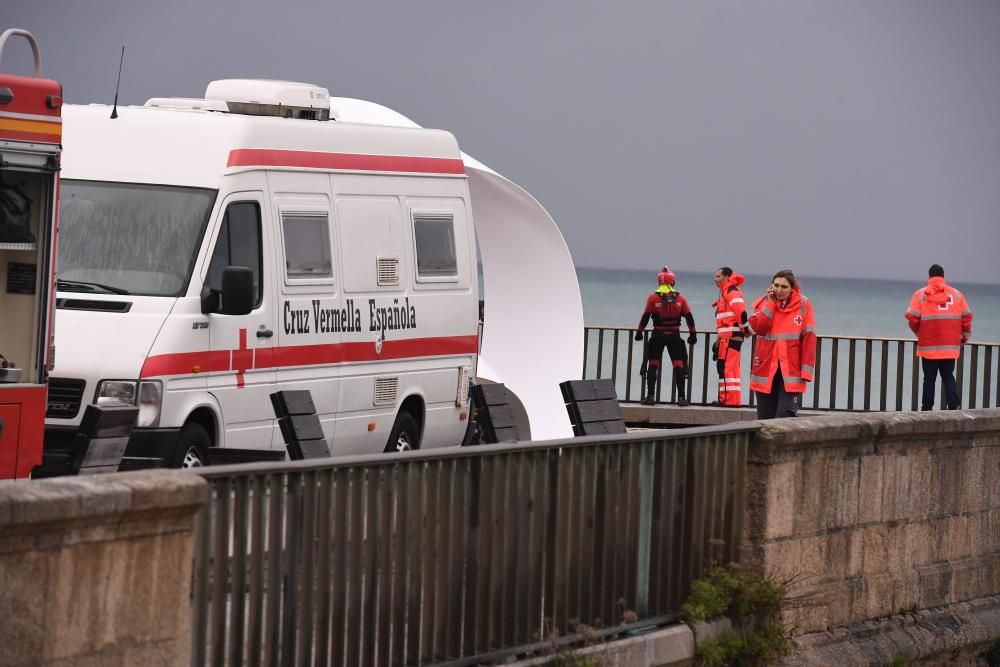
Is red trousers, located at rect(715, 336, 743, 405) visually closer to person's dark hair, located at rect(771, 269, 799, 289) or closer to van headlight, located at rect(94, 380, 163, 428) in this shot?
person's dark hair, located at rect(771, 269, 799, 289)

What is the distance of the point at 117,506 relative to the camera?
5.78 m

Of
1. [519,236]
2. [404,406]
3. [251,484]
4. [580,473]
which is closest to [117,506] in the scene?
[251,484]

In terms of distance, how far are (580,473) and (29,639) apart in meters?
3.33

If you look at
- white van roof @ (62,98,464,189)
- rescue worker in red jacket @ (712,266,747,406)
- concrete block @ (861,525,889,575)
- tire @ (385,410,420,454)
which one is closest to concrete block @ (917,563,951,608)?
concrete block @ (861,525,889,575)

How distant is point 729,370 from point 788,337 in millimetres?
8543

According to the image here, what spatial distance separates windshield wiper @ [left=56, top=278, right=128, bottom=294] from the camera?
1134cm

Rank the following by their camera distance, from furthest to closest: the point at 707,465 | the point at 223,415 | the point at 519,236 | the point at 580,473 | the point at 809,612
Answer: the point at 519,236, the point at 223,415, the point at 809,612, the point at 707,465, the point at 580,473

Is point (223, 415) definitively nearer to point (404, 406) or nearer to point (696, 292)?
point (404, 406)

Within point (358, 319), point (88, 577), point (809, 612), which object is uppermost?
point (358, 319)

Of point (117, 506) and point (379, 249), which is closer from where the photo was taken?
point (117, 506)

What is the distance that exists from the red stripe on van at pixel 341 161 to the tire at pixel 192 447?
1814 millimetres

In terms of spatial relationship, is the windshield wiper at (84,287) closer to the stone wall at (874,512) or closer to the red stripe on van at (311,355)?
the red stripe on van at (311,355)

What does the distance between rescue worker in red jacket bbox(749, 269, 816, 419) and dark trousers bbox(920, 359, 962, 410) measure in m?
7.43

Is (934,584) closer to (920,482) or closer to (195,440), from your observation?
(920,482)
